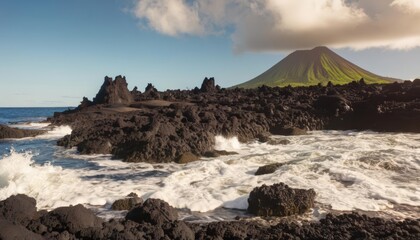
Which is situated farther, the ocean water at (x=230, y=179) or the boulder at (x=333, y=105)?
the boulder at (x=333, y=105)

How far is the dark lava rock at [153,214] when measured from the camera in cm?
912

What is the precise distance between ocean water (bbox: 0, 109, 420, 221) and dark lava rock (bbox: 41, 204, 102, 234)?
1791 millimetres

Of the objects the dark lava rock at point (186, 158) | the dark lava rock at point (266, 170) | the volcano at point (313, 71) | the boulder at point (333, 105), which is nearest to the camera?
the dark lava rock at point (266, 170)

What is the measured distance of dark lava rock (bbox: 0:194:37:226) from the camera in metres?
8.88

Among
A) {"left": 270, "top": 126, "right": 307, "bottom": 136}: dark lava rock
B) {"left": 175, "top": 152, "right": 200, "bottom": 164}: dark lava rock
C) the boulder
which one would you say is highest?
the boulder

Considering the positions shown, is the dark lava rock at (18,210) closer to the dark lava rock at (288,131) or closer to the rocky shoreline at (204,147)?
the rocky shoreline at (204,147)

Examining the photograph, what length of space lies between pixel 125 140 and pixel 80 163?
4041 mm

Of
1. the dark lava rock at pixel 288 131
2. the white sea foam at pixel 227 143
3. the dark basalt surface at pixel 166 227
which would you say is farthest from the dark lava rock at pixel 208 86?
the dark basalt surface at pixel 166 227

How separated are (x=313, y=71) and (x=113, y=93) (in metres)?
89.5

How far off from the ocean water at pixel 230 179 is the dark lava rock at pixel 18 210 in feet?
6.96

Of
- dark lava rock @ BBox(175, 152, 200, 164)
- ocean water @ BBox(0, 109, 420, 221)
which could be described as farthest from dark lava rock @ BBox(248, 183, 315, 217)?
dark lava rock @ BBox(175, 152, 200, 164)

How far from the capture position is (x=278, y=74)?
458ft

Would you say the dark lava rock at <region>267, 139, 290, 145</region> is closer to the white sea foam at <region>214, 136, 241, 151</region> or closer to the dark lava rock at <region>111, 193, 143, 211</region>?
the white sea foam at <region>214, 136, 241, 151</region>

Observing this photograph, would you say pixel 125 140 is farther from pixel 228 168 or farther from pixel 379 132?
pixel 379 132
